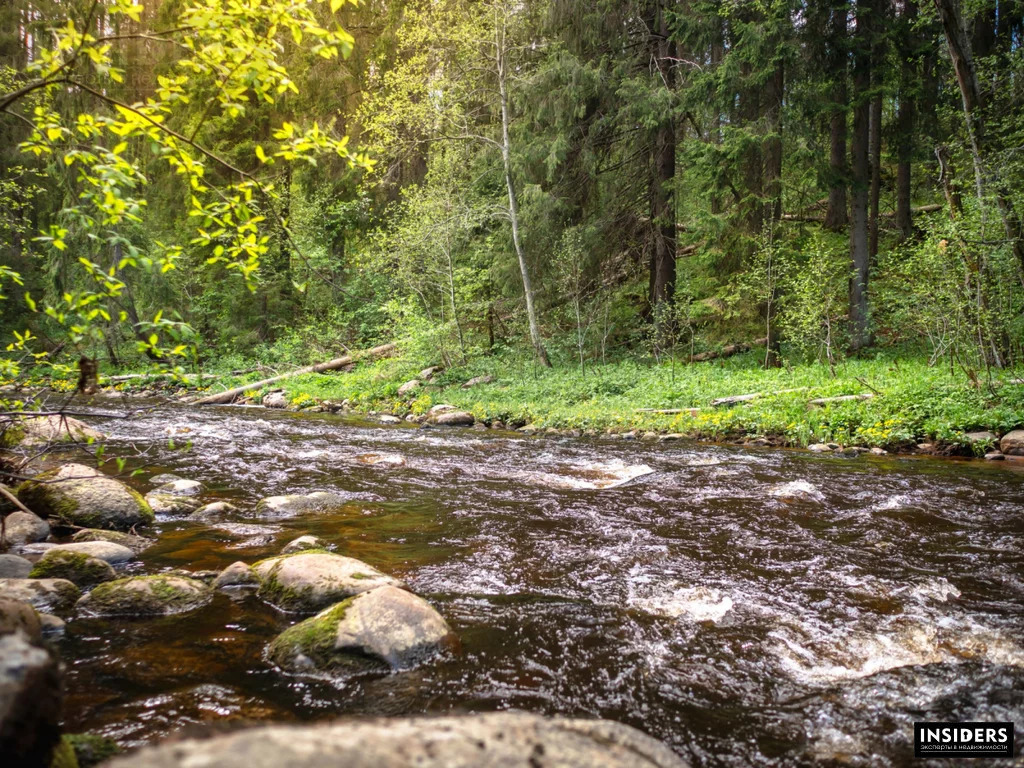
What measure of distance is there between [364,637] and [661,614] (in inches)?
74.1

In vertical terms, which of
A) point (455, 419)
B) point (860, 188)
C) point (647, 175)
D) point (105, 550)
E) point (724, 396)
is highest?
point (647, 175)

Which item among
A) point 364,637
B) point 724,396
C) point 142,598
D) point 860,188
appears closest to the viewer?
point 364,637

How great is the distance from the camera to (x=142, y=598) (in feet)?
12.5

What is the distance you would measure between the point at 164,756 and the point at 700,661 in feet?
9.38

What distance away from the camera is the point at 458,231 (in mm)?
19078

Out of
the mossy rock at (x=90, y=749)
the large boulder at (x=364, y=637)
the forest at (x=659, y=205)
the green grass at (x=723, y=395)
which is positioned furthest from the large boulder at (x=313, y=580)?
the green grass at (x=723, y=395)

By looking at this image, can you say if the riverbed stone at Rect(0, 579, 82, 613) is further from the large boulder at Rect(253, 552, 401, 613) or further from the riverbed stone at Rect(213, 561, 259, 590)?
the large boulder at Rect(253, 552, 401, 613)

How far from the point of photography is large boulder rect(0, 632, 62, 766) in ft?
4.74

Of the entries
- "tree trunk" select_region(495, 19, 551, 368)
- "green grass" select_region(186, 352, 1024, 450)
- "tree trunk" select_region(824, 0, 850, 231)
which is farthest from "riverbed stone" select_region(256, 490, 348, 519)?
"tree trunk" select_region(824, 0, 850, 231)

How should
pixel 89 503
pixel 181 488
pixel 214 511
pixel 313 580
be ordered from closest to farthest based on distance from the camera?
pixel 313 580 → pixel 89 503 → pixel 214 511 → pixel 181 488

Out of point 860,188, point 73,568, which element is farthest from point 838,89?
point 73,568

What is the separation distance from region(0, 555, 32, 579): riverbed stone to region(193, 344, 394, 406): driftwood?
582 inches

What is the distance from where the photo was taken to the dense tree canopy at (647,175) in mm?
11055

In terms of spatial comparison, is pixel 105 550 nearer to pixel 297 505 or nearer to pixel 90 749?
pixel 297 505
